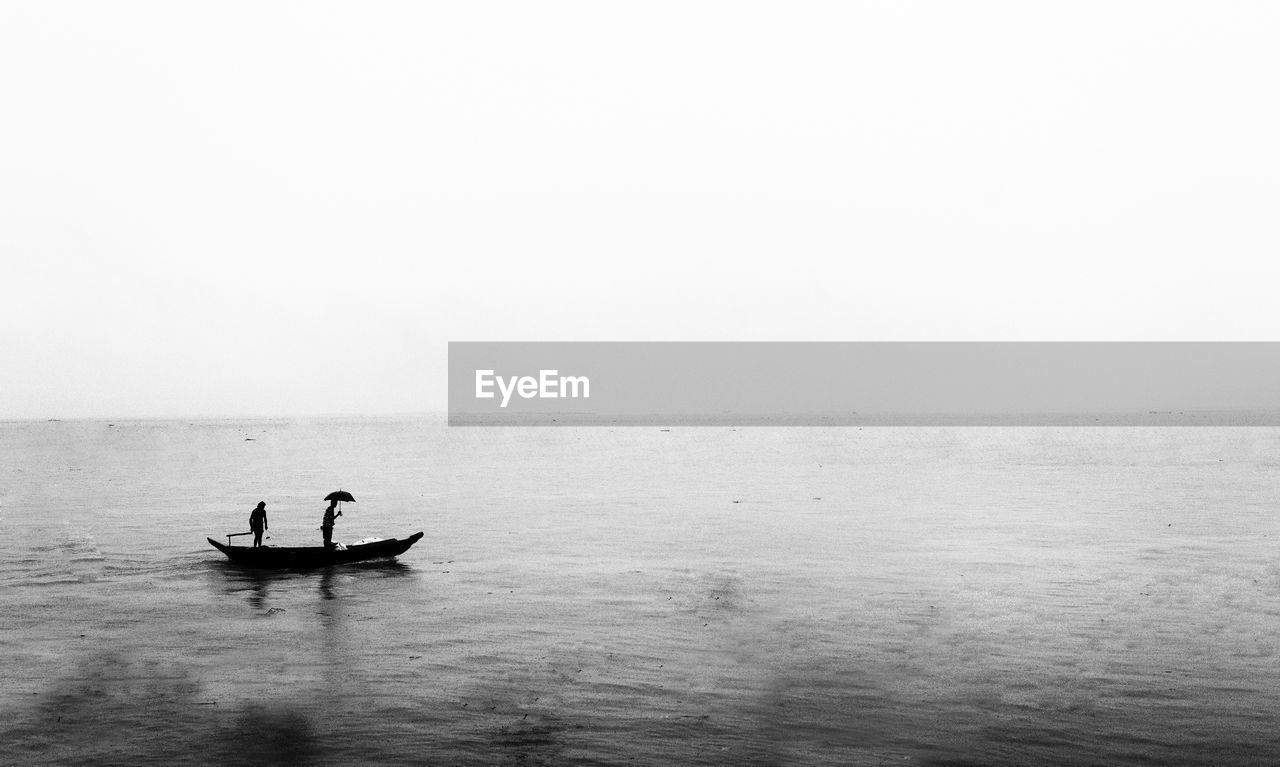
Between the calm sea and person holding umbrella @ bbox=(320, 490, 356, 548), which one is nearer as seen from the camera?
the calm sea

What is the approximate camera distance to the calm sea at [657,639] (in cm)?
1923

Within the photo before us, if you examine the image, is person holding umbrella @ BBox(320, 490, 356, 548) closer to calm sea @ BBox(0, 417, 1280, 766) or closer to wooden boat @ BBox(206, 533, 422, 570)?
wooden boat @ BBox(206, 533, 422, 570)

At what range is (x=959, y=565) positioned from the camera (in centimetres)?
4222

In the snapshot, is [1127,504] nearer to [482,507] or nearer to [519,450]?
[482,507]

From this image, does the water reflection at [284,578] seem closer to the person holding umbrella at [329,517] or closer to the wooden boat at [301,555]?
the wooden boat at [301,555]

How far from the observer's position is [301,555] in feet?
132

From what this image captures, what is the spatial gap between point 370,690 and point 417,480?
79860 mm

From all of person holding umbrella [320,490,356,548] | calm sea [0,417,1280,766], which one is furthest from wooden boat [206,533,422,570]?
calm sea [0,417,1280,766]

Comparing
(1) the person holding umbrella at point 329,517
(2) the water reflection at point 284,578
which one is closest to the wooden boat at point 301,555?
(2) the water reflection at point 284,578

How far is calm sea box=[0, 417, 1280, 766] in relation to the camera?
19234 millimetres

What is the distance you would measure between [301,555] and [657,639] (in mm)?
19699

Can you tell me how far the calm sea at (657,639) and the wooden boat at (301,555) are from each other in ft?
2.66

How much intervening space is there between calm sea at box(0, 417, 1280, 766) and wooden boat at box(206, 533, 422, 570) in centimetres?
81

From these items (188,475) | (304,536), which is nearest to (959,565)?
(304,536)
